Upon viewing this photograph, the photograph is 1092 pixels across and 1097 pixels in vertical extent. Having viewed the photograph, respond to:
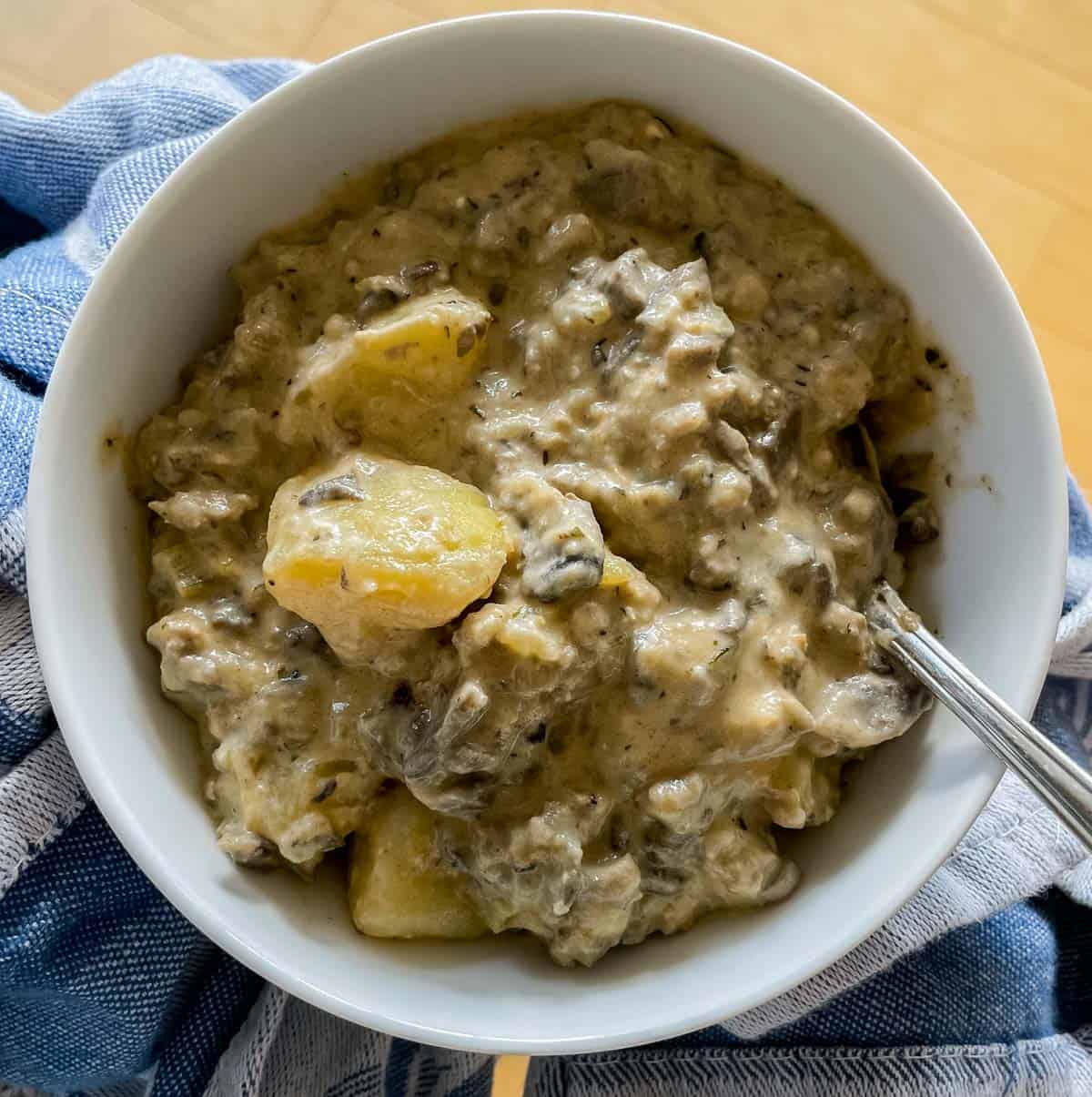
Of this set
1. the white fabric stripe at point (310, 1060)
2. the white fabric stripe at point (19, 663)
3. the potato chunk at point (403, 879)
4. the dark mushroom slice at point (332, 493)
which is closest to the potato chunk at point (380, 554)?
the dark mushroom slice at point (332, 493)

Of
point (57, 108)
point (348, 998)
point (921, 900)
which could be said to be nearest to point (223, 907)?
point (348, 998)

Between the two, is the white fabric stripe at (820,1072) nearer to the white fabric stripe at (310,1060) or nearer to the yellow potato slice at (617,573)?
the white fabric stripe at (310,1060)

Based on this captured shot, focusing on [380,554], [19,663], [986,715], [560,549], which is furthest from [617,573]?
[19,663]

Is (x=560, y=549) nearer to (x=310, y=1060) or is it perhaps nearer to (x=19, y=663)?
(x=19, y=663)

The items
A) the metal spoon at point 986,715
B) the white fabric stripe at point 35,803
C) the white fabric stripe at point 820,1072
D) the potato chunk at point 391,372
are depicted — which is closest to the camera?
the metal spoon at point 986,715

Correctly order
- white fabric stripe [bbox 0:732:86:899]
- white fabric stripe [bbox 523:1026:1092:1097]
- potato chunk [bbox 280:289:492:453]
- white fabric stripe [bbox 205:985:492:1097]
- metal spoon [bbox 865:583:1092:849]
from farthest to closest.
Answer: white fabric stripe [bbox 523:1026:1092:1097] < white fabric stripe [bbox 205:985:492:1097] < white fabric stripe [bbox 0:732:86:899] < potato chunk [bbox 280:289:492:453] < metal spoon [bbox 865:583:1092:849]

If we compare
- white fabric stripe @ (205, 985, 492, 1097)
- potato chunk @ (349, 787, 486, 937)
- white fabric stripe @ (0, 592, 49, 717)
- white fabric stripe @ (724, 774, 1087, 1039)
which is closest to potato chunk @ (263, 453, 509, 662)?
potato chunk @ (349, 787, 486, 937)

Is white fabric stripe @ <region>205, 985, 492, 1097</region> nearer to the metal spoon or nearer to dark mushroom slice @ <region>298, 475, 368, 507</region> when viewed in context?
dark mushroom slice @ <region>298, 475, 368, 507</region>
